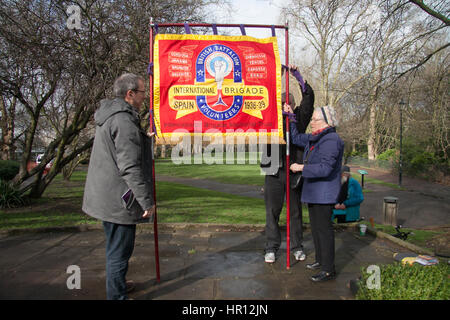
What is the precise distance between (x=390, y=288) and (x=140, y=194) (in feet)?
7.61

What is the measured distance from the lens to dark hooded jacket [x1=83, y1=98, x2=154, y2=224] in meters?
2.76

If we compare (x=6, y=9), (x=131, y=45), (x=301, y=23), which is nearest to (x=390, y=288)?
(x=131, y=45)

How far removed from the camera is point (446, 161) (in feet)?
79.8

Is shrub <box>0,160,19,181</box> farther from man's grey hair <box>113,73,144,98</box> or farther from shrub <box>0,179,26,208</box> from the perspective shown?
man's grey hair <box>113,73,144,98</box>

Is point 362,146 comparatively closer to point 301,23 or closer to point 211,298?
point 301,23

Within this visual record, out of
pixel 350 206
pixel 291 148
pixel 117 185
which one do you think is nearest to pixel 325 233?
pixel 291 148

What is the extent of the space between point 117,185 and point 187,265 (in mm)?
1757

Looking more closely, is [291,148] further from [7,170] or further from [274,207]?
[7,170]

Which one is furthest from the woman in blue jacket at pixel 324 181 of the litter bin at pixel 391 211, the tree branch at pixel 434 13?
the litter bin at pixel 391 211

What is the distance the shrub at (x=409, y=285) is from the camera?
8.92 feet

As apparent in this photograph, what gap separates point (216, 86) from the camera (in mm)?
4035

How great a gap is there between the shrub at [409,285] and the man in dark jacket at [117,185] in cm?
210
